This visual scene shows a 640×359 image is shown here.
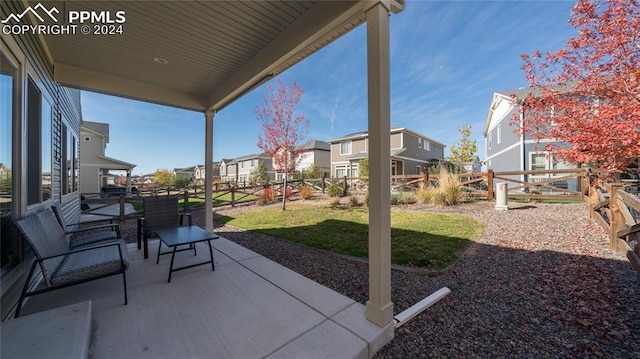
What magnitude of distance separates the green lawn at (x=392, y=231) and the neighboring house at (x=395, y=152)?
12.2 metres

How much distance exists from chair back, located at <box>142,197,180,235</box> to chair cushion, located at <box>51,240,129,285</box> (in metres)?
1.39

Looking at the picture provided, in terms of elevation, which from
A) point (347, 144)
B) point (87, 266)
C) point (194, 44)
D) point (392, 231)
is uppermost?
point (347, 144)

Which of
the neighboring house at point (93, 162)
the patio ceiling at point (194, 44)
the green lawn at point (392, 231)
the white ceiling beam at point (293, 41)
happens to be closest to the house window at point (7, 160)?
the patio ceiling at point (194, 44)

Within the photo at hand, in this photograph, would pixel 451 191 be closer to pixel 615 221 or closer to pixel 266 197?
pixel 615 221

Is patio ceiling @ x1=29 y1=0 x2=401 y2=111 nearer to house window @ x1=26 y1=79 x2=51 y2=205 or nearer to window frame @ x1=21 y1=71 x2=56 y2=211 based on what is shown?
window frame @ x1=21 y1=71 x2=56 y2=211

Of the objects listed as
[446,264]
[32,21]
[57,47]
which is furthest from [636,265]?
[57,47]

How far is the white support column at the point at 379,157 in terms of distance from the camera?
201 cm

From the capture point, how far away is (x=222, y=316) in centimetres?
224

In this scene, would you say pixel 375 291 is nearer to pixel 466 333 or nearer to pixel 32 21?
pixel 466 333

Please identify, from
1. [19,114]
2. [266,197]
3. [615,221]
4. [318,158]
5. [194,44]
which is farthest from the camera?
[318,158]

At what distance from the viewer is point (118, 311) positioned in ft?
7.59

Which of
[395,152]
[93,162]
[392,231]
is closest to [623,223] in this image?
[392,231]

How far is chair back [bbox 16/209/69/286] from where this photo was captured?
6.81ft

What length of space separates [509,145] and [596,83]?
13180mm
